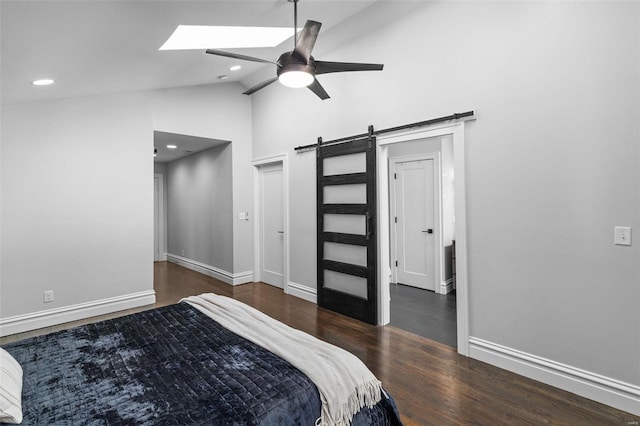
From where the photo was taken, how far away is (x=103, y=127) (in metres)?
4.00

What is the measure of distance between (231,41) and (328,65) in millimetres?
1837

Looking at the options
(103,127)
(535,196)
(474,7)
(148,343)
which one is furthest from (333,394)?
(103,127)

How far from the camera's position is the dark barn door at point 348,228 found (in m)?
3.60

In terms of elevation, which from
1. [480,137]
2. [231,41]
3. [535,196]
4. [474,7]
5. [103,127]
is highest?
[231,41]

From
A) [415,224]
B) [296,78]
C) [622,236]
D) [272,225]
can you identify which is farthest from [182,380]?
[415,224]

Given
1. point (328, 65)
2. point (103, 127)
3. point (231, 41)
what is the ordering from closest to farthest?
1. point (328, 65)
2. point (231, 41)
3. point (103, 127)

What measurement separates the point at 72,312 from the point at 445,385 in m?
4.13

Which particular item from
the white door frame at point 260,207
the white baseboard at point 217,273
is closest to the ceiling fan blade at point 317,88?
the white door frame at point 260,207

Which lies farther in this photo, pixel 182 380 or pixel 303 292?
pixel 303 292

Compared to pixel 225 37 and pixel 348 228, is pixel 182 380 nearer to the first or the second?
pixel 348 228

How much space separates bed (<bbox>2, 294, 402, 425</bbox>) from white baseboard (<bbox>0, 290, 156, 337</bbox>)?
7.06ft

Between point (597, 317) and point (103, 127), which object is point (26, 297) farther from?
point (597, 317)

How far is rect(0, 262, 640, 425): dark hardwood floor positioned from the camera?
203 centimetres

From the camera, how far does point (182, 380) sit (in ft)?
4.96
